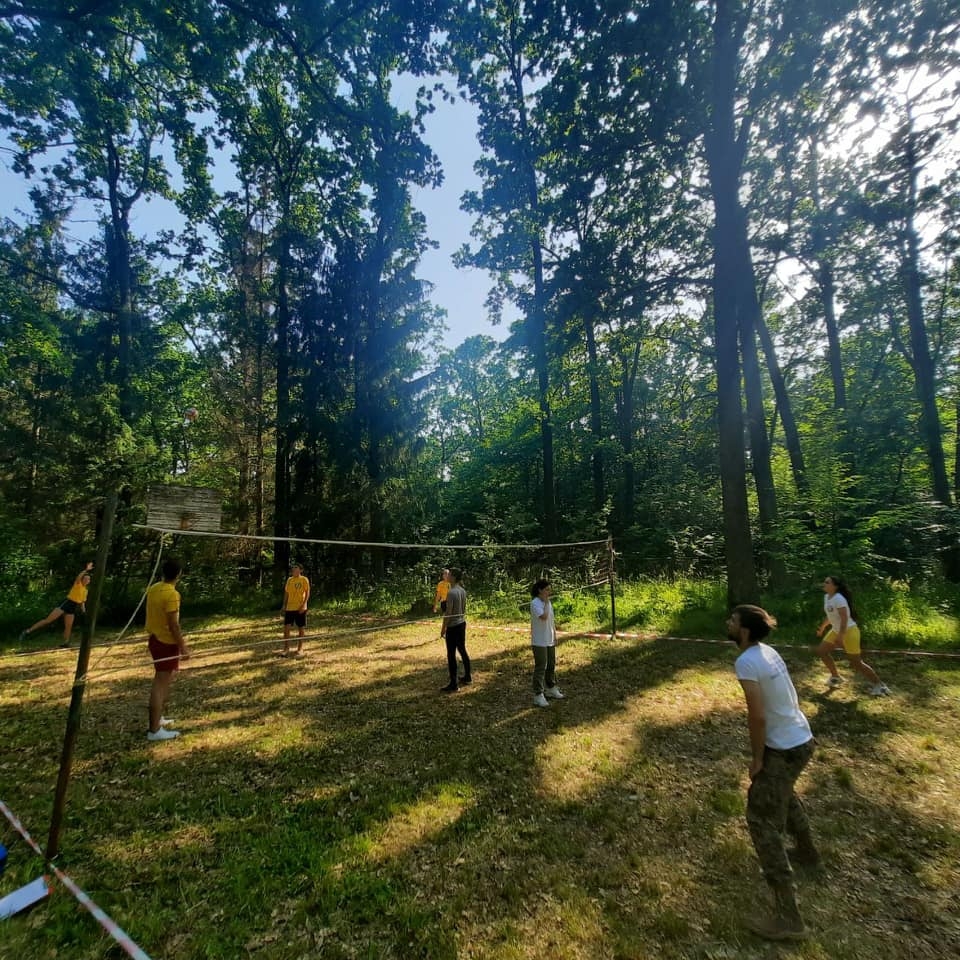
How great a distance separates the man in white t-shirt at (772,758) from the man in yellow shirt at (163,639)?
563 centimetres

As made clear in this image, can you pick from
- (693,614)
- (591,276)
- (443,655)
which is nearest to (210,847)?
(443,655)

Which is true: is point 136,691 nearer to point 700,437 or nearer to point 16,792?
point 16,792

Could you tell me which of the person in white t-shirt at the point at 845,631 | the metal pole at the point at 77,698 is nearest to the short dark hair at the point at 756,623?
the metal pole at the point at 77,698

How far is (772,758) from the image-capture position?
2793 millimetres

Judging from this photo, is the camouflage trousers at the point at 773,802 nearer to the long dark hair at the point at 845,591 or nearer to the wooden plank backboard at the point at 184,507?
the long dark hair at the point at 845,591

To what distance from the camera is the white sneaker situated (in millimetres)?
5344

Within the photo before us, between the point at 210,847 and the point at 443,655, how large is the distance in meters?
6.03

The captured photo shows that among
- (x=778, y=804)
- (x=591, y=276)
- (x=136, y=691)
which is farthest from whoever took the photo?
(x=591, y=276)

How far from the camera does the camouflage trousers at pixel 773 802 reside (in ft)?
8.77

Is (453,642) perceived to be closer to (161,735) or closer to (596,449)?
(161,735)

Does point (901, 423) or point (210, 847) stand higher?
point (901, 423)

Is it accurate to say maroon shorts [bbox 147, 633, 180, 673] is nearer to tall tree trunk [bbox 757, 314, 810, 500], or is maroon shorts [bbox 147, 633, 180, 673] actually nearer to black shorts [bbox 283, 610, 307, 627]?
black shorts [bbox 283, 610, 307, 627]

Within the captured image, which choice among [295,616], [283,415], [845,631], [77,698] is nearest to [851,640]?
[845,631]

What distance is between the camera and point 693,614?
34.6ft
